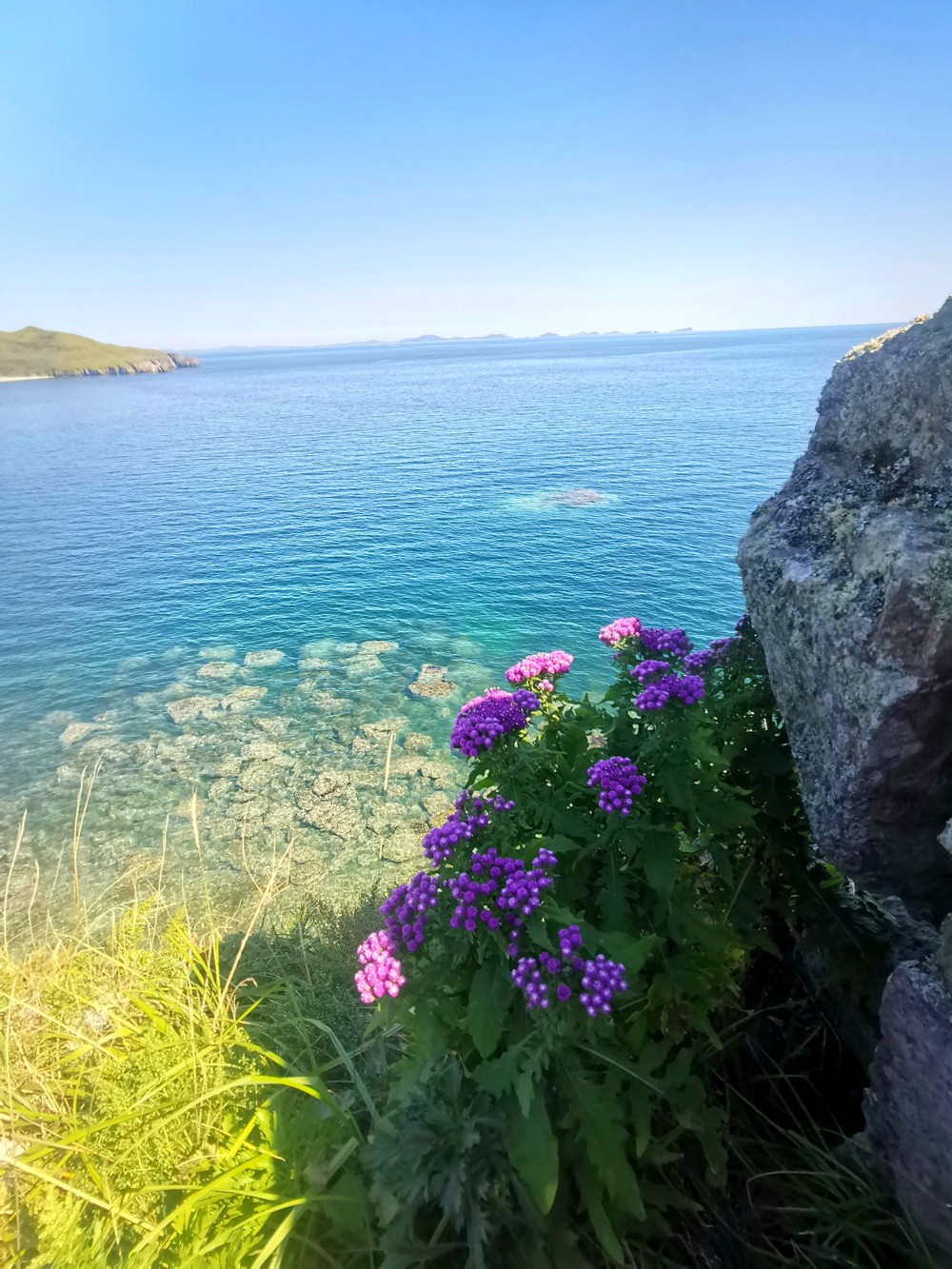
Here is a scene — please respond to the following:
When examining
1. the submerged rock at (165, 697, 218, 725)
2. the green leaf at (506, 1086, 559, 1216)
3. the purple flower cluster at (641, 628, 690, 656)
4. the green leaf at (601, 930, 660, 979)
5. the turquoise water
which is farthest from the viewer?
the submerged rock at (165, 697, 218, 725)

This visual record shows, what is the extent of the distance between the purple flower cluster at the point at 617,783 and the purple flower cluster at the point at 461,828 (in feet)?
1.51

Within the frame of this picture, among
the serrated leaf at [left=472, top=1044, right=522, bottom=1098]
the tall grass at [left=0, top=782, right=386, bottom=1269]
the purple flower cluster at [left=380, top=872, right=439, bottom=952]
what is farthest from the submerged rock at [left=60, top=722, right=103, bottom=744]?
the serrated leaf at [left=472, top=1044, right=522, bottom=1098]

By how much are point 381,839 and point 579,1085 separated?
12.3m

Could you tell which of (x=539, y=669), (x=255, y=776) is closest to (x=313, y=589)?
(x=255, y=776)

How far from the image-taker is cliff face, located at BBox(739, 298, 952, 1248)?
10.5ft

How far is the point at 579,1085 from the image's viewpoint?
2.97 m

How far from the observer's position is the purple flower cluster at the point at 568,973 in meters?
2.79

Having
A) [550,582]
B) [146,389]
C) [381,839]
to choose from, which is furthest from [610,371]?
[381,839]

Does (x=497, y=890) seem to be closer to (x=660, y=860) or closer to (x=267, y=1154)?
(x=660, y=860)

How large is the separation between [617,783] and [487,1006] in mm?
1208

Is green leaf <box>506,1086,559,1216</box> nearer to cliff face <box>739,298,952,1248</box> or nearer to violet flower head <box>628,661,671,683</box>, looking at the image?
cliff face <box>739,298,952,1248</box>

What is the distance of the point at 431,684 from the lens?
70.4ft

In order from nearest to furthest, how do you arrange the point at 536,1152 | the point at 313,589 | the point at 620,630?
the point at 536,1152, the point at 620,630, the point at 313,589

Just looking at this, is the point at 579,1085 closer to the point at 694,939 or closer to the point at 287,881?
the point at 694,939
